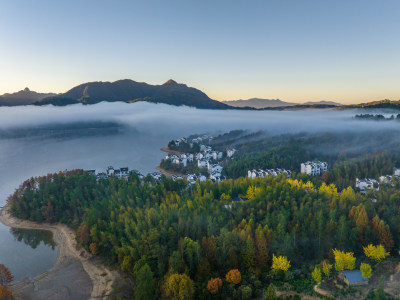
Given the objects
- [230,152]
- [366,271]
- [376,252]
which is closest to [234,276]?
[366,271]

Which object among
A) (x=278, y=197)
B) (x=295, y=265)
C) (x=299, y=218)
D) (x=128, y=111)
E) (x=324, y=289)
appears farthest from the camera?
(x=128, y=111)

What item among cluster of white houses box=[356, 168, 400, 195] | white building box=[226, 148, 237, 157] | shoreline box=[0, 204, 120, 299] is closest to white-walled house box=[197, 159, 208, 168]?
white building box=[226, 148, 237, 157]

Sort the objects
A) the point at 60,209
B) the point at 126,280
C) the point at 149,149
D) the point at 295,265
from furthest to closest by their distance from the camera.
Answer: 1. the point at 149,149
2. the point at 60,209
3. the point at 126,280
4. the point at 295,265

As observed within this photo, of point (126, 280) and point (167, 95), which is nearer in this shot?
point (126, 280)

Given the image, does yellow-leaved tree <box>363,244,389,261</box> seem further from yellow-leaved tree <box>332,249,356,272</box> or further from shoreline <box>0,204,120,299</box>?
shoreline <box>0,204,120,299</box>

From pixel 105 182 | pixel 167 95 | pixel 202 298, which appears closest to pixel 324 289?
pixel 202 298

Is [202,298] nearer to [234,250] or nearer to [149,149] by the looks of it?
[234,250]

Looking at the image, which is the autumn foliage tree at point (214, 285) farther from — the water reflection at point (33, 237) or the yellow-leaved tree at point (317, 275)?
the water reflection at point (33, 237)
